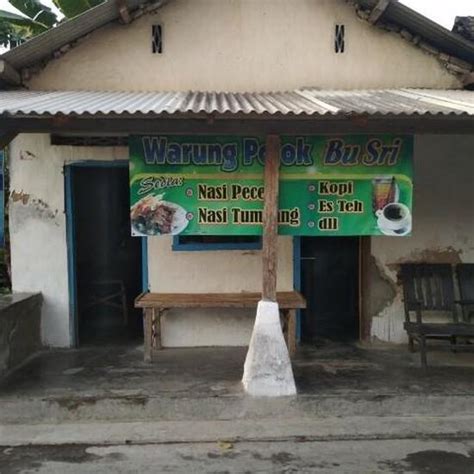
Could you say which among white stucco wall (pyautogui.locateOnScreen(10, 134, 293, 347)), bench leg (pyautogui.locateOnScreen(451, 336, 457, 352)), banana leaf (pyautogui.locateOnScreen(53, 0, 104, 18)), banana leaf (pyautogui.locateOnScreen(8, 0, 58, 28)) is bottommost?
bench leg (pyautogui.locateOnScreen(451, 336, 457, 352))

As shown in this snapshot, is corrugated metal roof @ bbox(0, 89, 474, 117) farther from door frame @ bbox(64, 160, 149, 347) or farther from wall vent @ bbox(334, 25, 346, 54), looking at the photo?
door frame @ bbox(64, 160, 149, 347)

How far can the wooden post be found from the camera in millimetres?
5566

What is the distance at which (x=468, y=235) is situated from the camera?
23.9 ft

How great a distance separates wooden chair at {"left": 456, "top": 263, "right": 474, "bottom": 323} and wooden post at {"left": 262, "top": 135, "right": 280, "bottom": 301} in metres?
2.67

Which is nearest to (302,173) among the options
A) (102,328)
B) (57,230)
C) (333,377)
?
(333,377)

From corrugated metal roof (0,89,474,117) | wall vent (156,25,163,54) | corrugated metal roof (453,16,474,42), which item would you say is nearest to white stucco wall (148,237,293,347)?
corrugated metal roof (0,89,474,117)

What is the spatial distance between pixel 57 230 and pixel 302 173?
10.3 ft

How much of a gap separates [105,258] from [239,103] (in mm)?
3198

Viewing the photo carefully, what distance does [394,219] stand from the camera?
19.0ft

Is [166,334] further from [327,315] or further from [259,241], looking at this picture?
[327,315]

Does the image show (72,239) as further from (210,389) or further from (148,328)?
(210,389)

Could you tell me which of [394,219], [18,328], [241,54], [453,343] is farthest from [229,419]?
[241,54]

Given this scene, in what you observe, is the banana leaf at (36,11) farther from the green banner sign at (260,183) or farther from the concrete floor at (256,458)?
the concrete floor at (256,458)

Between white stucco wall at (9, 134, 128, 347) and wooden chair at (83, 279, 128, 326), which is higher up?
white stucco wall at (9, 134, 128, 347)
